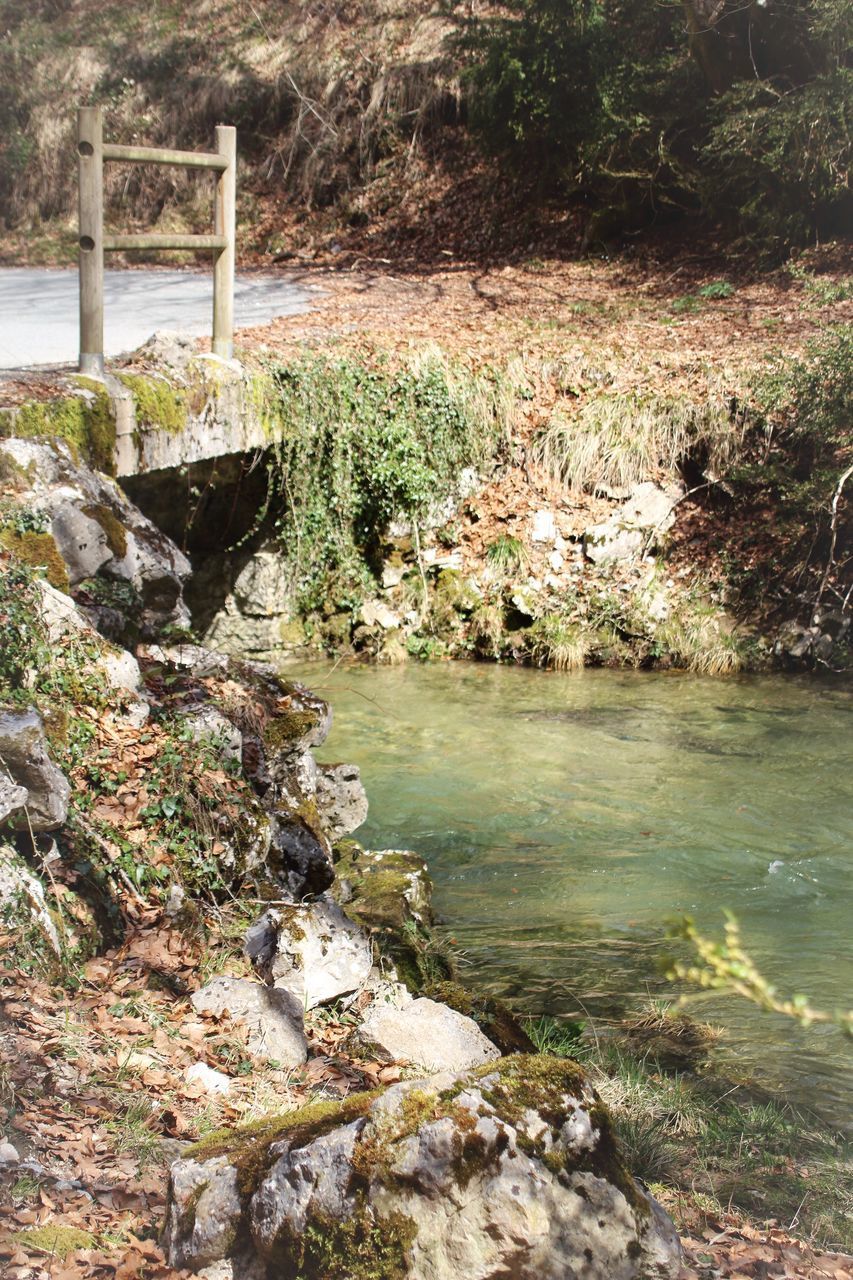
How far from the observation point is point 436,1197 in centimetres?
251

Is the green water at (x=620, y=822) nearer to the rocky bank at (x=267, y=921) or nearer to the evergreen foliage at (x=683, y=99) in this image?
the rocky bank at (x=267, y=921)

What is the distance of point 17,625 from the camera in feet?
15.1

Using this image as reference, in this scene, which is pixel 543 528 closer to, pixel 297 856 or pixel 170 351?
pixel 170 351

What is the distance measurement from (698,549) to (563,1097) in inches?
347

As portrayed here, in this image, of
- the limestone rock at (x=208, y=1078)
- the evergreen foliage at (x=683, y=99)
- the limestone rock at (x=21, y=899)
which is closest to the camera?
the limestone rock at (x=208, y=1078)

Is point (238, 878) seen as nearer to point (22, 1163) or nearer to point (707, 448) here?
point (22, 1163)

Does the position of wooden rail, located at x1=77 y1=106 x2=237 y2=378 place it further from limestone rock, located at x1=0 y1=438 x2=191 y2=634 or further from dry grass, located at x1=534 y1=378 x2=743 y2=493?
dry grass, located at x1=534 y1=378 x2=743 y2=493

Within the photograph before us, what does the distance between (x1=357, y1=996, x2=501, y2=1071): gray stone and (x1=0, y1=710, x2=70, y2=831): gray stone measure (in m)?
1.33

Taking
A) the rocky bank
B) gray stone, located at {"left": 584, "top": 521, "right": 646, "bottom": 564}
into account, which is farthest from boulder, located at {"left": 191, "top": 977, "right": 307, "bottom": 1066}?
gray stone, located at {"left": 584, "top": 521, "right": 646, "bottom": 564}

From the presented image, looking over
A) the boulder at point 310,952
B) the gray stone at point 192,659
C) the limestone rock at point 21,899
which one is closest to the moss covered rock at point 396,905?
the boulder at point 310,952

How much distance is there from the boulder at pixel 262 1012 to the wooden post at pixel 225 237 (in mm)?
5584

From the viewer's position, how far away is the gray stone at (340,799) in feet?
21.4

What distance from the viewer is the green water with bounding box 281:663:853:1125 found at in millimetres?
5055

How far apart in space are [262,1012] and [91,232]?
15.2 feet
